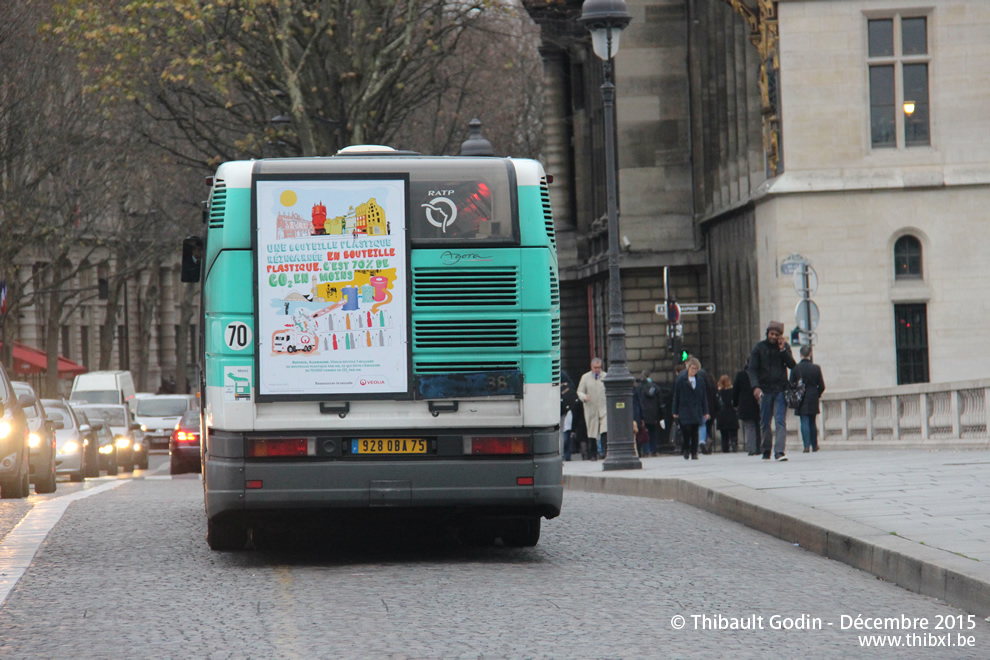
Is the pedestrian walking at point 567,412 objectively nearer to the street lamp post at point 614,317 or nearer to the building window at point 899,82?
the street lamp post at point 614,317

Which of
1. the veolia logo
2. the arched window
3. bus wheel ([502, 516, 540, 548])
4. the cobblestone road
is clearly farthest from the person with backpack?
the veolia logo

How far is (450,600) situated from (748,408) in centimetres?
1530

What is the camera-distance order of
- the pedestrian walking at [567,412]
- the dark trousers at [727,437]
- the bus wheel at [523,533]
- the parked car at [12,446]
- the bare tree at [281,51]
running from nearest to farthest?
1. the bus wheel at [523,533]
2. the parked car at [12,446]
3. the dark trousers at [727,437]
4. the pedestrian walking at [567,412]
5. the bare tree at [281,51]

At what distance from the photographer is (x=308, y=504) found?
10781 millimetres

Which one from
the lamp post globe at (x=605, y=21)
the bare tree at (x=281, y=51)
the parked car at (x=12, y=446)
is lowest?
the parked car at (x=12, y=446)

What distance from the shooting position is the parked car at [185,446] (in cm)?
3216

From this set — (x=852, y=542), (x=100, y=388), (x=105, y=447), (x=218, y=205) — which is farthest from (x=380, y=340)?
(x=100, y=388)

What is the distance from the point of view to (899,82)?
31.3 meters

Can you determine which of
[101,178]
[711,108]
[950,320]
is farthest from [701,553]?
[101,178]

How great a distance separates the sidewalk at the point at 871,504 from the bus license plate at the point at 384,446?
2.94 meters

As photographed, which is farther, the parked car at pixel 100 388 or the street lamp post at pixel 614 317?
the parked car at pixel 100 388

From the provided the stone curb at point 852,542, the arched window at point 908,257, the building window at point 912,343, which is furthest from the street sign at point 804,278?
the stone curb at point 852,542

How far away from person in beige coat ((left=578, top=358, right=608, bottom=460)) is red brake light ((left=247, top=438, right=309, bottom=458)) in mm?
17927

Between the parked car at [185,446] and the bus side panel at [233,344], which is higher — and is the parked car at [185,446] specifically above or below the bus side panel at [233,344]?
below
